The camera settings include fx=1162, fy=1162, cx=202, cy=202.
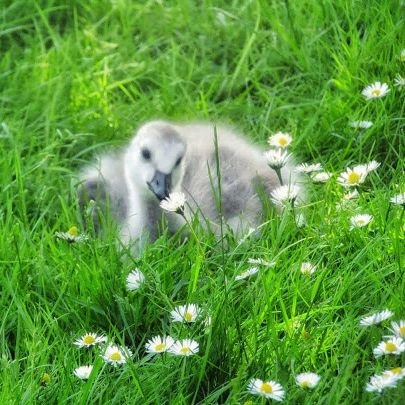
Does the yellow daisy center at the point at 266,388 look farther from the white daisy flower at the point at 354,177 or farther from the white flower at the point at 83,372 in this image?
the white daisy flower at the point at 354,177

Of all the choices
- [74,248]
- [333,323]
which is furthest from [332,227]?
[74,248]

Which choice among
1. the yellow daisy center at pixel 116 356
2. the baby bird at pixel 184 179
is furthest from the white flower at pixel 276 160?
the yellow daisy center at pixel 116 356

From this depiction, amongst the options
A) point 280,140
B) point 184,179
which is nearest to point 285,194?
point 280,140

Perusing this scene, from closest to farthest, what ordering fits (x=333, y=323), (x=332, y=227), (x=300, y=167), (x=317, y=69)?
(x=333, y=323)
(x=332, y=227)
(x=300, y=167)
(x=317, y=69)

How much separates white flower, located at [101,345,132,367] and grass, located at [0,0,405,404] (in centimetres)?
3

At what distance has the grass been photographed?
297 cm

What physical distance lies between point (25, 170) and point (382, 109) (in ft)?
4.22

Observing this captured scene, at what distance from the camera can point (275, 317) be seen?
323 cm

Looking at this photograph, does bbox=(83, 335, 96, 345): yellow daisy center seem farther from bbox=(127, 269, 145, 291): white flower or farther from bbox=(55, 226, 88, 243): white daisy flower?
bbox=(55, 226, 88, 243): white daisy flower

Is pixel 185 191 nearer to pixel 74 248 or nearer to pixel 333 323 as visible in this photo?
pixel 74 248

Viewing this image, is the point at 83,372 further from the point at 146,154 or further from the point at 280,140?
the point at 280,140

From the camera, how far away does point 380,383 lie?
268 centimetres

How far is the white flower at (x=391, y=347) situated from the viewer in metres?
2.73

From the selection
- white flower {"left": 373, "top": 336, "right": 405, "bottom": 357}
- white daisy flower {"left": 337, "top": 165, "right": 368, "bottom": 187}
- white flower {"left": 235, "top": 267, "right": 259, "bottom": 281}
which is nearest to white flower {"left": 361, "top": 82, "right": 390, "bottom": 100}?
white daisy flower {"left": 337, "top": 165, "right": 368, "bottom": 187}
